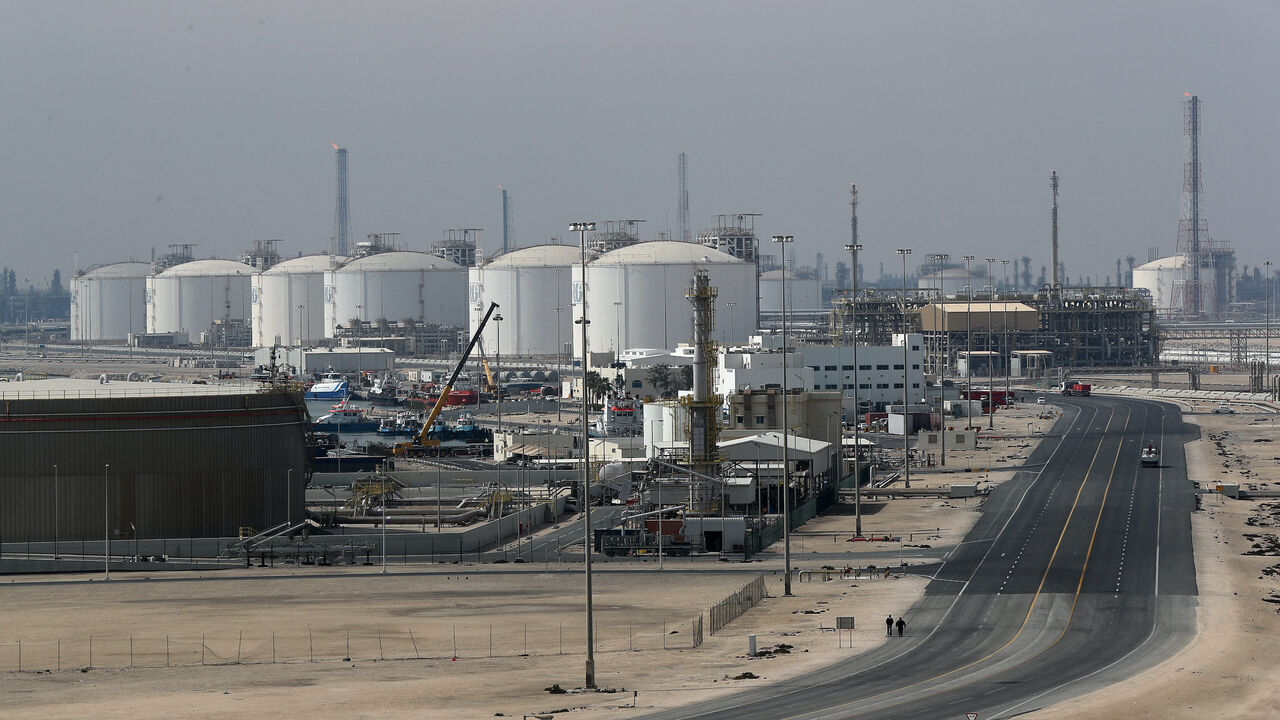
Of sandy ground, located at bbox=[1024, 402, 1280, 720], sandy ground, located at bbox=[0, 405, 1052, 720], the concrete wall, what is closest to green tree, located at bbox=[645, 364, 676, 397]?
sandy ground, located at bbox=[1024, 402, 1280, 720]

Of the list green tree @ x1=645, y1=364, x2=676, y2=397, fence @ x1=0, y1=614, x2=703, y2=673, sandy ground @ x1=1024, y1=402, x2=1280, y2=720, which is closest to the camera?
sandy ground @ x1=1024, y1=402, x2=1280, y2=720

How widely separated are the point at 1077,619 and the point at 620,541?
29.1 m

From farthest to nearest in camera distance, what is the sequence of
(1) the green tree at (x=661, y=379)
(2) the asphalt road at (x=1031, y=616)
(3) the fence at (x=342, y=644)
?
(1) the green tree at (x=661, y=379), (3) the fence at (x=342, y=644), (2) the asphalt road at (x=1031, y=616)

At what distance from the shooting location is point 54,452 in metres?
86.4

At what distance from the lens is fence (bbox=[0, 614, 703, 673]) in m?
57.1

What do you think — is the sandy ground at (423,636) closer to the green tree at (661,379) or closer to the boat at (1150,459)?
the boat at (1150,459)

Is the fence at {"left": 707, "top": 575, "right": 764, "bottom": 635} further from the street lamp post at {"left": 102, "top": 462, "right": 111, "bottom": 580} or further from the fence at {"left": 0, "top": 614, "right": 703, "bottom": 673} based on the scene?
the street lamp post at {"left": 102, "top": 462, "right": 111, "bottom": 580}

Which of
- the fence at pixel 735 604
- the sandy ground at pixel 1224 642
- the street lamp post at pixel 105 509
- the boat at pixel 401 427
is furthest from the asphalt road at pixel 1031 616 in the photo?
the boat at pixel 401 427

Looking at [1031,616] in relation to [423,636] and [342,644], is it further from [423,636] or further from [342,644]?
[342,644]

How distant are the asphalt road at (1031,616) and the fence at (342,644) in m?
9.21

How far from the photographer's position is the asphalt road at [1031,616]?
4741cm

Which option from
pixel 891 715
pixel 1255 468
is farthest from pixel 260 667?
pixel 1255 468

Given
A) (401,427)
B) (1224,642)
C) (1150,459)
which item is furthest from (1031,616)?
(401,427)

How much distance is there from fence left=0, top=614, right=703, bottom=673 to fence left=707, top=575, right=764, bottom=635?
0.94m
